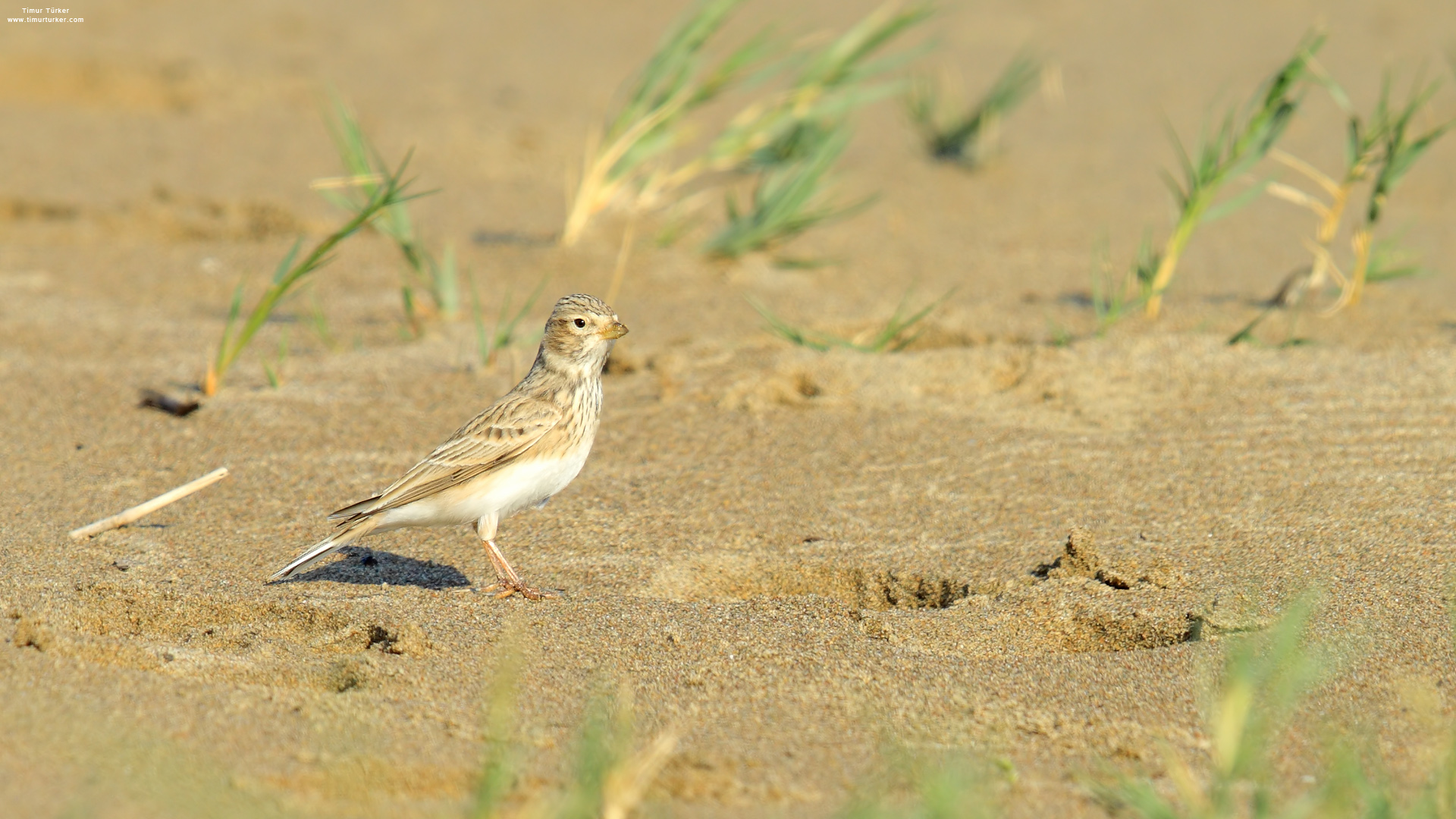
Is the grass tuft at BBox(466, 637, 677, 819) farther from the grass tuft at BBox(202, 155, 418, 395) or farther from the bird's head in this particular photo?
the grass tuft at BBox(202, 155, 418, 395)

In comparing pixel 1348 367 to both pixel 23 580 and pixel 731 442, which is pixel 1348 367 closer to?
pixel 731 442

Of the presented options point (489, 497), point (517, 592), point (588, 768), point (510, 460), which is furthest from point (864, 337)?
point (588, 768)

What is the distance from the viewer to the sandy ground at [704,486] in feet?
9.68

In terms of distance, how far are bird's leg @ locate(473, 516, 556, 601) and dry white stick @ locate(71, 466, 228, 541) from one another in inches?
31.7

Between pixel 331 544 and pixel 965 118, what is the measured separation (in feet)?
19.1

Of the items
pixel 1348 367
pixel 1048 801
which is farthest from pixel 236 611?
pixel 1348 367

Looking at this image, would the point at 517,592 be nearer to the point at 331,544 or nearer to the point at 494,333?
the point at 331,544

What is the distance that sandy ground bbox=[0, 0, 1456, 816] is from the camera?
295 cm

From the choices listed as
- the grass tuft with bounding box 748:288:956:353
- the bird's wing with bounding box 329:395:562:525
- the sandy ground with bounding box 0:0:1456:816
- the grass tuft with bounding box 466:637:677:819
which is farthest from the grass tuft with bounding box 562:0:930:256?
the grass tuft with bounding box 466:637:677:819

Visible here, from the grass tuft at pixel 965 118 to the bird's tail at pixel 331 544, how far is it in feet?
17.8

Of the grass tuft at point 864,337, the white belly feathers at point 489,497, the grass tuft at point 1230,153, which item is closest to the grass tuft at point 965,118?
the grass tuft at point 1230,153

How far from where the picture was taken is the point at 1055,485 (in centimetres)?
452

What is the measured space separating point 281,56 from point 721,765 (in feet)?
27.1

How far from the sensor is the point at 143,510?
4059 mm
